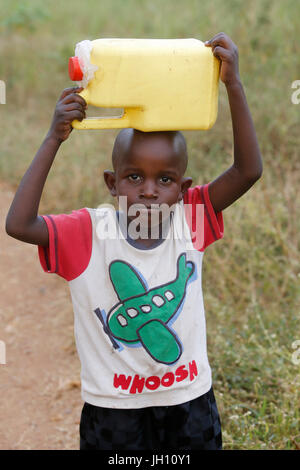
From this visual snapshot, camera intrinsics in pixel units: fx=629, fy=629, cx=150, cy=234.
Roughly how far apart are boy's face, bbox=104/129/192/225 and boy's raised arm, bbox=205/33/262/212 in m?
0.14

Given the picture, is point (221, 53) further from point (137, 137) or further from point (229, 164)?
point (229, 164)

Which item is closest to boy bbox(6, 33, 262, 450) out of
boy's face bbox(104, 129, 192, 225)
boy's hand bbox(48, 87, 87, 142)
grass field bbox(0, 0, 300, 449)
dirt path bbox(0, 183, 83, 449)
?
boy's face bbox(104, 129, 192, 225)

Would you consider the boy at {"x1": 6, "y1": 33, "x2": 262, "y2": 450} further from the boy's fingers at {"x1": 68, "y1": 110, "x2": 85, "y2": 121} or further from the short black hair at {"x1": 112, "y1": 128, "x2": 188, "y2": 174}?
the boy's fingers at {"x1": 68, "y1": 110, "x2": 85, "y2": 121}

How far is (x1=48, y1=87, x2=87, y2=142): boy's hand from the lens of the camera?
150cm

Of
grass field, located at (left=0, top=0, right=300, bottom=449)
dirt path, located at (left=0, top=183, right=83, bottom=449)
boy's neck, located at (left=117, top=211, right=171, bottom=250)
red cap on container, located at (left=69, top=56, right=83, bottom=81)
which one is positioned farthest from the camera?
dirt path, located at (left=0, top=183, right=83, bottom=449)

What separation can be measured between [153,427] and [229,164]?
224 centimetres

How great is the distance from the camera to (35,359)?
10.6 ft

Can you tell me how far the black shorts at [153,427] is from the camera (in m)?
1.74

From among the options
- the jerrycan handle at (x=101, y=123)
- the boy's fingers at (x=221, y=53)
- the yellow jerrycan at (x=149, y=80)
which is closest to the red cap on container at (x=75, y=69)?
the yellow jerrycan at (x=149, y=80)

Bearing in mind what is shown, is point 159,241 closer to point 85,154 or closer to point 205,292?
point 205,292

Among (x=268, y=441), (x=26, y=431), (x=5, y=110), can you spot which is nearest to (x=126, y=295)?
(x=268, y=441)

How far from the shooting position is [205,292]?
Result: 3.09 metres

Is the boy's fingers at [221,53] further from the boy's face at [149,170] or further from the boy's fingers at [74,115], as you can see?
the boy's fingers at [74,115]

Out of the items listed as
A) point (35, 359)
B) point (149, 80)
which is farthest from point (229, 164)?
point (149, 80)
